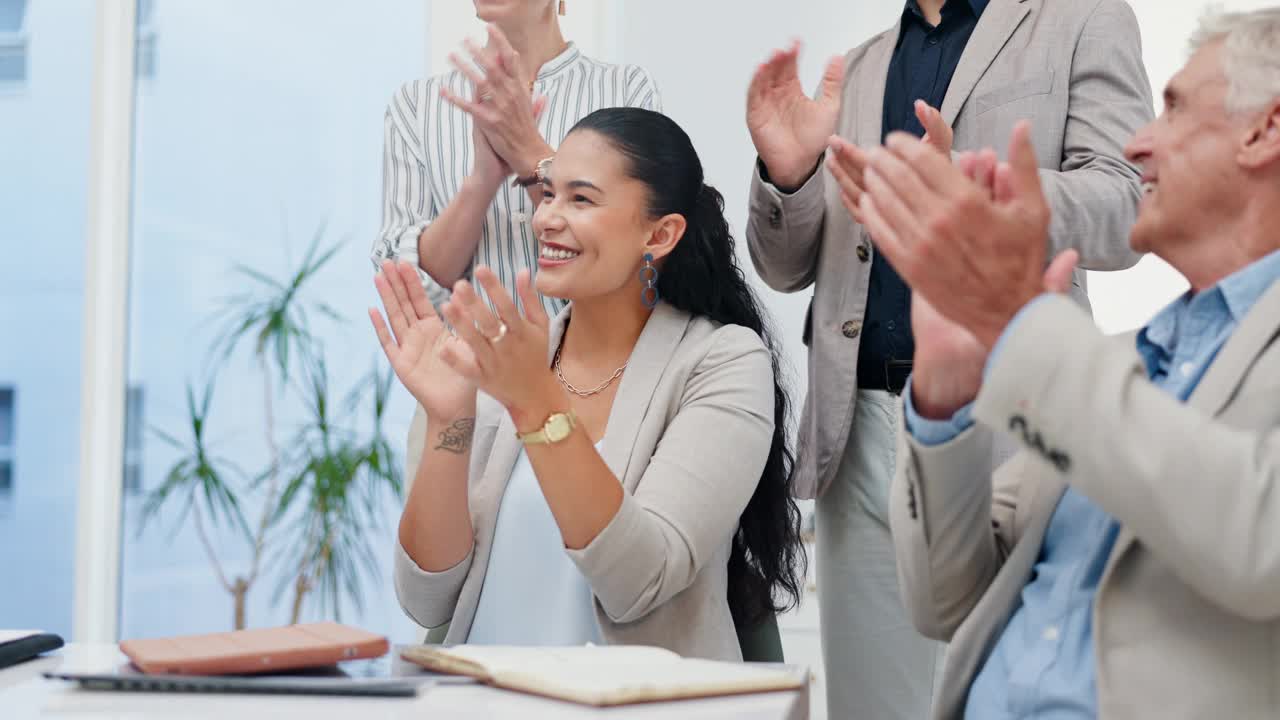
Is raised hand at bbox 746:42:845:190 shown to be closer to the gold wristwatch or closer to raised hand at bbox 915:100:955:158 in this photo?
raised hand at bbox 915:100:955:158

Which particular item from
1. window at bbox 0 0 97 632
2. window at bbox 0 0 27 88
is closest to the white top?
window at bbox 0 0 97 632

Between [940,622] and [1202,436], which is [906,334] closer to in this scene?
[940,622]

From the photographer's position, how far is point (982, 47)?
2.18 metres

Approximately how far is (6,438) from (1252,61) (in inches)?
168

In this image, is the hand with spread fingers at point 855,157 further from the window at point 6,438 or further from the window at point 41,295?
the window at point 6,438

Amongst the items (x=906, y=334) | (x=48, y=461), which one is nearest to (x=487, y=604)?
(x=906, y=334)

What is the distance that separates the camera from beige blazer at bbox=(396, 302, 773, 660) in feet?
5.52

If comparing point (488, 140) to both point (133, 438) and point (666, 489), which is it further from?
point (133, 438)

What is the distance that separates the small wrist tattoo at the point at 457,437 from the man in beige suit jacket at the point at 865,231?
671 mm

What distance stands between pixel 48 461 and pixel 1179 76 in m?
4.10

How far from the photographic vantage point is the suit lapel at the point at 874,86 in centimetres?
225

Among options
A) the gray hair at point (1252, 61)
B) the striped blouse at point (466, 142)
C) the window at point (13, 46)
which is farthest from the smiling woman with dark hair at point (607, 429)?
the window at point (13, 46)

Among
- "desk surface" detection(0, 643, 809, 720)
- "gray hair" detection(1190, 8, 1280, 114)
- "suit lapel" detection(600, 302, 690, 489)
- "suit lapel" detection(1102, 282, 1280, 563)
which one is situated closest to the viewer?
"desk surface" detection(0, 643, 809, 720)

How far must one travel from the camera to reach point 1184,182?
52.9 inches
